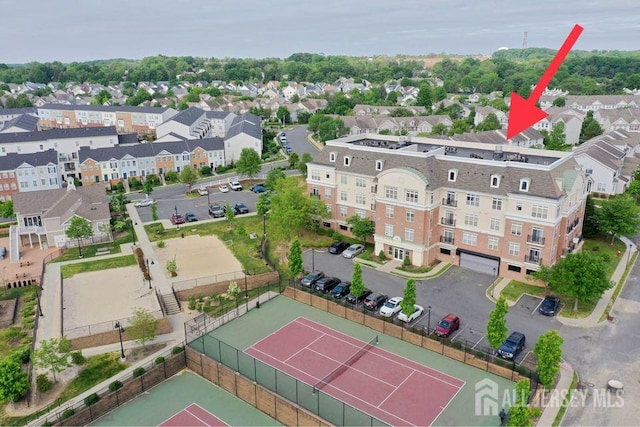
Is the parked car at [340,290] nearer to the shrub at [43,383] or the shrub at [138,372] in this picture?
the shrub at [138,372]

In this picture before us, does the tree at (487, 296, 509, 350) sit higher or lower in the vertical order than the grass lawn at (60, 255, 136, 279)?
higher

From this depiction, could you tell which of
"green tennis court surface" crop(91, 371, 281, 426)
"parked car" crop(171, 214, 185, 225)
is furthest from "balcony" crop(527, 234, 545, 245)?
"parked car" crop(171, 214, 185, 225)

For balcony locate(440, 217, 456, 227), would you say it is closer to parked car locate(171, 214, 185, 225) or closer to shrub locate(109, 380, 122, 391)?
shrub locate(109, 380, 122, 391)

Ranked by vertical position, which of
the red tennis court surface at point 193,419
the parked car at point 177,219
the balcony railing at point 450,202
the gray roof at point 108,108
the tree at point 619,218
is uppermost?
the gray roof at point 108,108

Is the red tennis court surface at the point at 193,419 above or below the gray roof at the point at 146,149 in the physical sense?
below

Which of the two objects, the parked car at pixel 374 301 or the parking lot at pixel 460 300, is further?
the parked car at pixel 374 301

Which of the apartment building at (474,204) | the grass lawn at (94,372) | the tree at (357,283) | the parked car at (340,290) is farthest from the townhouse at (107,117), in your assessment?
the grass lawn at (94,372)
